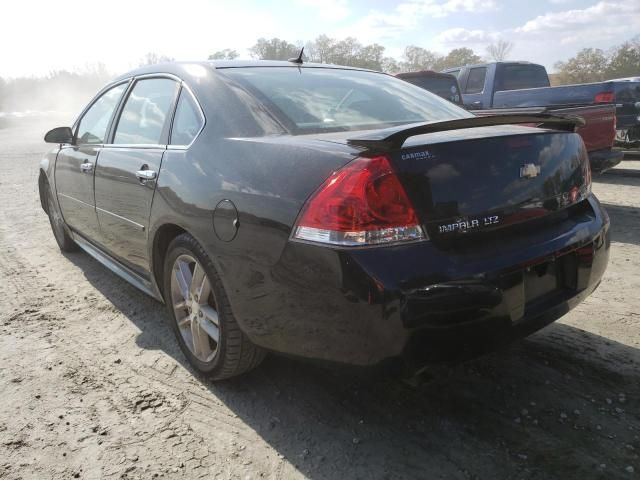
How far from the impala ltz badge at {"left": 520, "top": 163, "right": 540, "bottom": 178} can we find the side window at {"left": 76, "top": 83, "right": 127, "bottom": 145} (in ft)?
9.13

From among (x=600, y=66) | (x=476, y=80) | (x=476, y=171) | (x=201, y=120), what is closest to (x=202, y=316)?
(x=201, y=120)

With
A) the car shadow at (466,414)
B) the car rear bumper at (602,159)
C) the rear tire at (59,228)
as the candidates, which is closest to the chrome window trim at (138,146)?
the car shadow at (466,414)

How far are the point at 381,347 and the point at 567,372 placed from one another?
1.29 metres

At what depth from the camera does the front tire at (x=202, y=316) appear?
2.38 metres

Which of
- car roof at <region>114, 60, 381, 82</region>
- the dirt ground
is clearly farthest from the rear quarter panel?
car roof at <region>114, 60, 381, 82</region>

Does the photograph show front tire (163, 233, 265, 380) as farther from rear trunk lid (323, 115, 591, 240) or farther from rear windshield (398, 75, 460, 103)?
rear windshield (398, 75, 460, 103)

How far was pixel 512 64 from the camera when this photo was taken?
10289mm

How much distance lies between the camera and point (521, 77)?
10492mm

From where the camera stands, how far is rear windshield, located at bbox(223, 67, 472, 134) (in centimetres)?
248

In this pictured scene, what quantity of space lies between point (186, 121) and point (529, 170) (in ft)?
5.65

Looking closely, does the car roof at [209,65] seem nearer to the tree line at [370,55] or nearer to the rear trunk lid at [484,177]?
the rear trunk lid at [484,177]

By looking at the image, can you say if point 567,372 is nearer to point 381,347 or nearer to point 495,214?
point 495,214

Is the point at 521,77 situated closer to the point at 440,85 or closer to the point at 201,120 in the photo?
the point at 440,85

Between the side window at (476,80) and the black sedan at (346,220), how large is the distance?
799 cm
